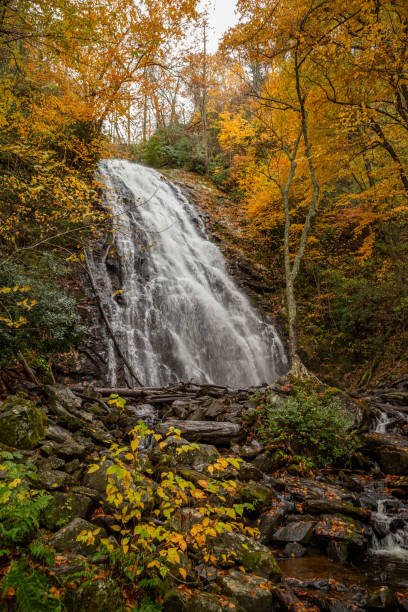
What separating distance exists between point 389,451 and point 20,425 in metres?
5.61

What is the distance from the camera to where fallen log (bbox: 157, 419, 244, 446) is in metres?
6.33

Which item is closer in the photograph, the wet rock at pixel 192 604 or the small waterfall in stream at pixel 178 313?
the wet rock at pixel 192 604

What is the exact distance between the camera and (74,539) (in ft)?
9.72

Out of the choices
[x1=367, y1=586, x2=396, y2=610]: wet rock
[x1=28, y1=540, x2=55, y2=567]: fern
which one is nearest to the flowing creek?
[x1=367, y1=586, x2=396, y2=610]: wet rock

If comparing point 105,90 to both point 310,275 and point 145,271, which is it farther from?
point 310,275

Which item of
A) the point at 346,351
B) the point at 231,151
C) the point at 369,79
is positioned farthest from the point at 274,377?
the point at 231,151

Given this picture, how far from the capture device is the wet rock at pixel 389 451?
6004 mm

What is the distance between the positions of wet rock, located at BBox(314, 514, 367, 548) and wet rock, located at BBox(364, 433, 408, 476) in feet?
6.17

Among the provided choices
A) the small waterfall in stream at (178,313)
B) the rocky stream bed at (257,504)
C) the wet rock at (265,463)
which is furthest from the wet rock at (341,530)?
the small waterfall in stream at (178,313)

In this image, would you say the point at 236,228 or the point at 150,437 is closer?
the point at 150,437

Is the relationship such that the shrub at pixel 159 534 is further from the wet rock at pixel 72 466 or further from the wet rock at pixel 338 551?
the wet rock at pixel 338 551

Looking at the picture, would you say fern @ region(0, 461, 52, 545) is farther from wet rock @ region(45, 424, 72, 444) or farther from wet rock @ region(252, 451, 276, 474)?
wet rock @ region(252, 451, 276, 474)

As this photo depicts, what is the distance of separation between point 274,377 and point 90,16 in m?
10.6

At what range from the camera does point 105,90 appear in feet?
32.0
